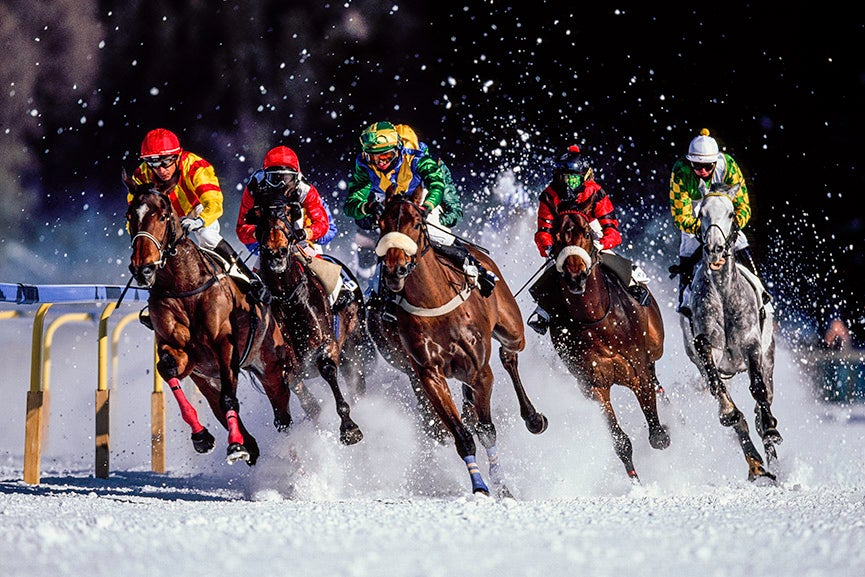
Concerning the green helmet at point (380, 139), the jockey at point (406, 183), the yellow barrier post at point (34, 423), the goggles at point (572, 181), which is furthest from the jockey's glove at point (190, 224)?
the goggles at point (572, 181)

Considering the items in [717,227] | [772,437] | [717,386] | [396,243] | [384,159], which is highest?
[384,159]

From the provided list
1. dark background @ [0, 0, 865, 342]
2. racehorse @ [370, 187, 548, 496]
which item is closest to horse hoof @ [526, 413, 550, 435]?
racehorse @ [370, 187, 548, 496]

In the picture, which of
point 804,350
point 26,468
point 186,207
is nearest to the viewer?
point 186,207

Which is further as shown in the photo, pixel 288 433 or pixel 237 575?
pixel 288 433

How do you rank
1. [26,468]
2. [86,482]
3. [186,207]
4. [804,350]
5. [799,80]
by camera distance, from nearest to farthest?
[186,207], [26,468], [86,482], [804,350], [799,80]

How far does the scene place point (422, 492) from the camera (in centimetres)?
725

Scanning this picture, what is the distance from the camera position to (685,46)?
1942cm

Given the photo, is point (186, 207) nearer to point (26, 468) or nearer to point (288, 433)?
point (288, 433)

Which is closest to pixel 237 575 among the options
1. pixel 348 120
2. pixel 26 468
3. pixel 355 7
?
pixel 26 468

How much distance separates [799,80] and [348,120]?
7273mm

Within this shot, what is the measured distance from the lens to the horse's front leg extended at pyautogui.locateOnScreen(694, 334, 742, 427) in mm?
7188

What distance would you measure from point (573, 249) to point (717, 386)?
1.26 meters

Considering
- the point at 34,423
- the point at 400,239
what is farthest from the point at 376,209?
the point at 34,423

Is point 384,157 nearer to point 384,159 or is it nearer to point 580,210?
point 384,159
